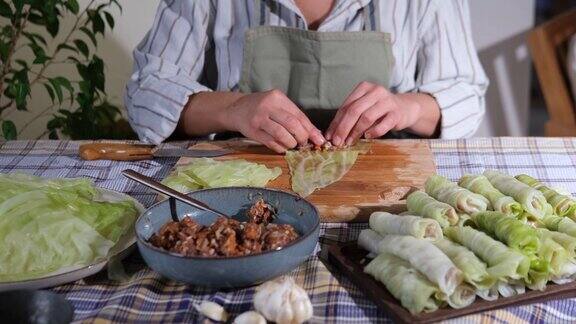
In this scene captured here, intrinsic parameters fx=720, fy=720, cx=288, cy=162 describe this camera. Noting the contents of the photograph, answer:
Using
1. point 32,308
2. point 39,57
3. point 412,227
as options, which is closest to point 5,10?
point 39,57

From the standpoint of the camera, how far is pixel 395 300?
1053mm

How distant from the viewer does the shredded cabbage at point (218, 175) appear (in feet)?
5.05

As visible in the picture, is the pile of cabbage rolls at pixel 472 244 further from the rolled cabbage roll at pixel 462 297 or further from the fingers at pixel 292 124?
the fingers at pixel 292 124

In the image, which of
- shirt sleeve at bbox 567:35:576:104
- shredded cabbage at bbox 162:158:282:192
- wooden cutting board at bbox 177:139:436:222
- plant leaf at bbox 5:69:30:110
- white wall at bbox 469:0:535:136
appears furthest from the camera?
white wall at bbox 469:0:535:136

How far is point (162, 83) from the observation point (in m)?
1.98

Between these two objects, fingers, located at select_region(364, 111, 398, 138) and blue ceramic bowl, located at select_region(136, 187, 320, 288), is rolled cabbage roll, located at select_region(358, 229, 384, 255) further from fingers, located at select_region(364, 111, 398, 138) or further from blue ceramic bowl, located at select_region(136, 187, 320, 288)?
fingers, located at select_region(364, 111, 398, 138)

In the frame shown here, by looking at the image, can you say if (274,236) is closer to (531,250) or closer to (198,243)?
(198,243)

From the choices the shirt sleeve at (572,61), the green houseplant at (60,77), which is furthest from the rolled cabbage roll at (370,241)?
the shirt sleeve at (572,61)

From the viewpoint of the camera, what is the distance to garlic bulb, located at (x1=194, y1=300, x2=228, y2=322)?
3.39ft

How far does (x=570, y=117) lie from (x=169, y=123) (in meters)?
2.00

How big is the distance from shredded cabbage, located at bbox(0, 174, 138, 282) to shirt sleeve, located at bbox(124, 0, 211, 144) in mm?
601

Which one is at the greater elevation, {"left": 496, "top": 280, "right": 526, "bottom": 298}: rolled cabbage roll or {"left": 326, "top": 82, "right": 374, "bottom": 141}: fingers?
{"left": 496, "top": 280, "right": 526, "bottom": 298}: rolled cabbage roll

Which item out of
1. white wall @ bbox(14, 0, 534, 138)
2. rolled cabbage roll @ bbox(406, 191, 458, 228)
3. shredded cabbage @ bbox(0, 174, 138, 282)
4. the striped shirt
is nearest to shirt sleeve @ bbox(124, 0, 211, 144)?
the striped shirt

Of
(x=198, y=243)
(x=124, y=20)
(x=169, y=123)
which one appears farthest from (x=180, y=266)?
(x=124, y=20)
